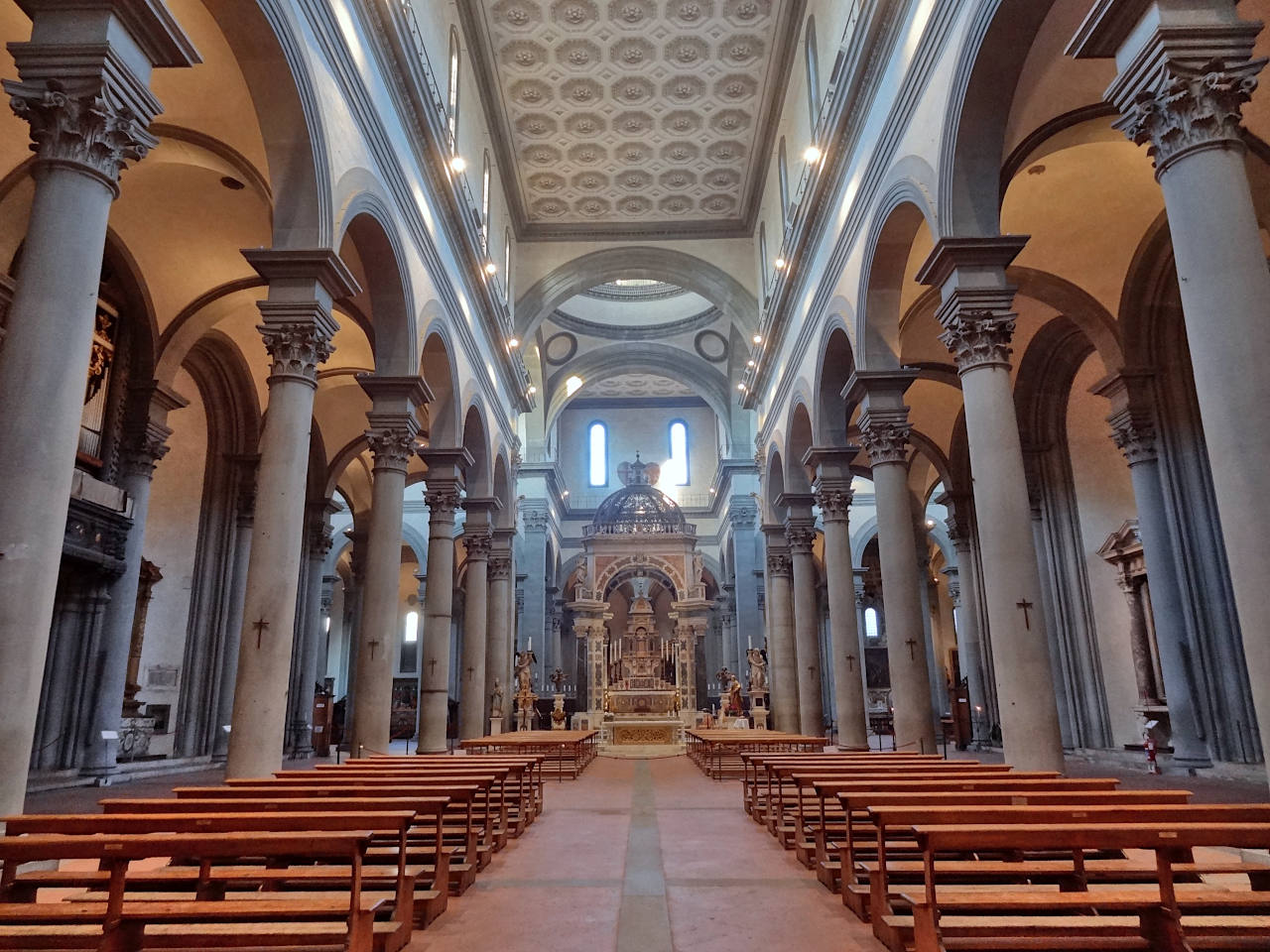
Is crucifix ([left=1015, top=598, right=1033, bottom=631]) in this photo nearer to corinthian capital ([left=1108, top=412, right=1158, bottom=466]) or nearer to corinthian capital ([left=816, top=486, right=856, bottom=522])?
corinthian capital ([left=1108, top=412, right=1158, bottom=466])

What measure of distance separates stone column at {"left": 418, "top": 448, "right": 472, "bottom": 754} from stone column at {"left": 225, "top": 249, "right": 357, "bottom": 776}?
6417mm

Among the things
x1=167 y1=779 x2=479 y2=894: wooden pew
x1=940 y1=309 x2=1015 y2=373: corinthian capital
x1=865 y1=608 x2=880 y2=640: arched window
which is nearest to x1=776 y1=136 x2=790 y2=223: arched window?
x1=940 y1=309 x2=1015 y2=373: corinthian capital

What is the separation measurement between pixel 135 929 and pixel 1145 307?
45.5ft

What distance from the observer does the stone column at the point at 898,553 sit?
11.4 m

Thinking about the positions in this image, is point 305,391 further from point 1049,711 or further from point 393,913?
point 1049,711

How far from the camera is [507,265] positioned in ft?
70.7

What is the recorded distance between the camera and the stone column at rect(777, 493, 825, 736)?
58.3 ft

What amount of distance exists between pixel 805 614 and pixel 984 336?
10511mm

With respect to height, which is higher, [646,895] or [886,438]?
[886,438]

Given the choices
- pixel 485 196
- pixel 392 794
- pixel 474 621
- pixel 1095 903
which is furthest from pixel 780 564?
pixel 1095 903

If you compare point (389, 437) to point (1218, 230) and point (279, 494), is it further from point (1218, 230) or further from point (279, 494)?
point (1218, 230)

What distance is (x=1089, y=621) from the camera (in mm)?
15156

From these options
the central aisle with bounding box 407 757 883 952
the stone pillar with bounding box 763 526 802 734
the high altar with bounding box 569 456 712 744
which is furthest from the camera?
the high altar with bounding box 569 456 712 744

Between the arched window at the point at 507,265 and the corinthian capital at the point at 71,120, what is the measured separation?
15186 mm
